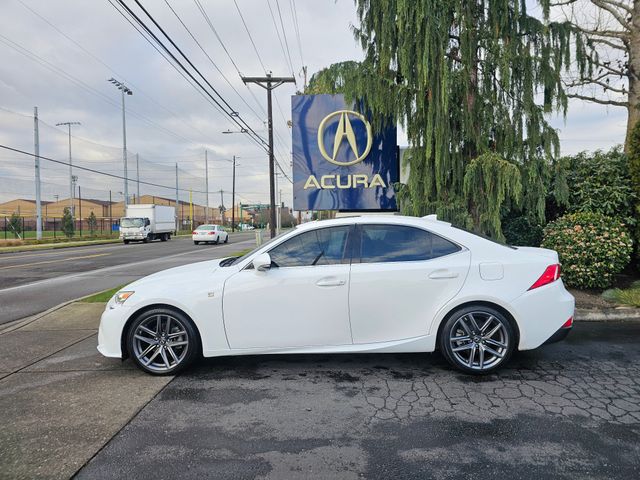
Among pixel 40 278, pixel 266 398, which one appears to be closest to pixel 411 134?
pixel 266 398

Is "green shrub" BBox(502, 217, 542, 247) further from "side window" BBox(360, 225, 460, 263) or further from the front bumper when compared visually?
the front bumper

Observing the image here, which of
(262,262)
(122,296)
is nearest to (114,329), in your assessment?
(122,296)

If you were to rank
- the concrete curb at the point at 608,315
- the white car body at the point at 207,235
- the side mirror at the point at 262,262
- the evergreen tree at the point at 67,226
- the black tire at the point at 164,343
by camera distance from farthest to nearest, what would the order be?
the evergreen tree at the point at 67,226 → the white car body at the point at 207,235 → the concrete curb at the point at 608,315 → the black tire at the point at 164,343 → the side mirror at the point at 262,262

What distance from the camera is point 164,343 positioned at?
12.6 feet

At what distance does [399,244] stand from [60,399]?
3.32 meters

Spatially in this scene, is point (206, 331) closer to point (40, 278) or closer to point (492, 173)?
point (492, 173)

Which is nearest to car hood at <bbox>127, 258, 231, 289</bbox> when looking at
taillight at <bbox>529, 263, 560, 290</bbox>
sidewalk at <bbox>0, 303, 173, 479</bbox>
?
sidewalk at <bbox>0, 303, 173, 479</bbox>

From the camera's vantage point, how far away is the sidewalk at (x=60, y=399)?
101 inches

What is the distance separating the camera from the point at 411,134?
7.01 m

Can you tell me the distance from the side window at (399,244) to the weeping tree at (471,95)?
9.91 ft

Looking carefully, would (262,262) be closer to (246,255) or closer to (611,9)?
(246,255)

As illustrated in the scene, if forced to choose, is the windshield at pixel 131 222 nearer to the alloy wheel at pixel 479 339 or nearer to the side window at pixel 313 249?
the side window at pixel 313 249

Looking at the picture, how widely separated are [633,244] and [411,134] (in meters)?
4.62

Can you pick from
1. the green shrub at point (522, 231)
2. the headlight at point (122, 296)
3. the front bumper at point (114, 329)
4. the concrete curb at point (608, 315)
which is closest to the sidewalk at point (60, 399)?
the front bumper at point (114, 329)
